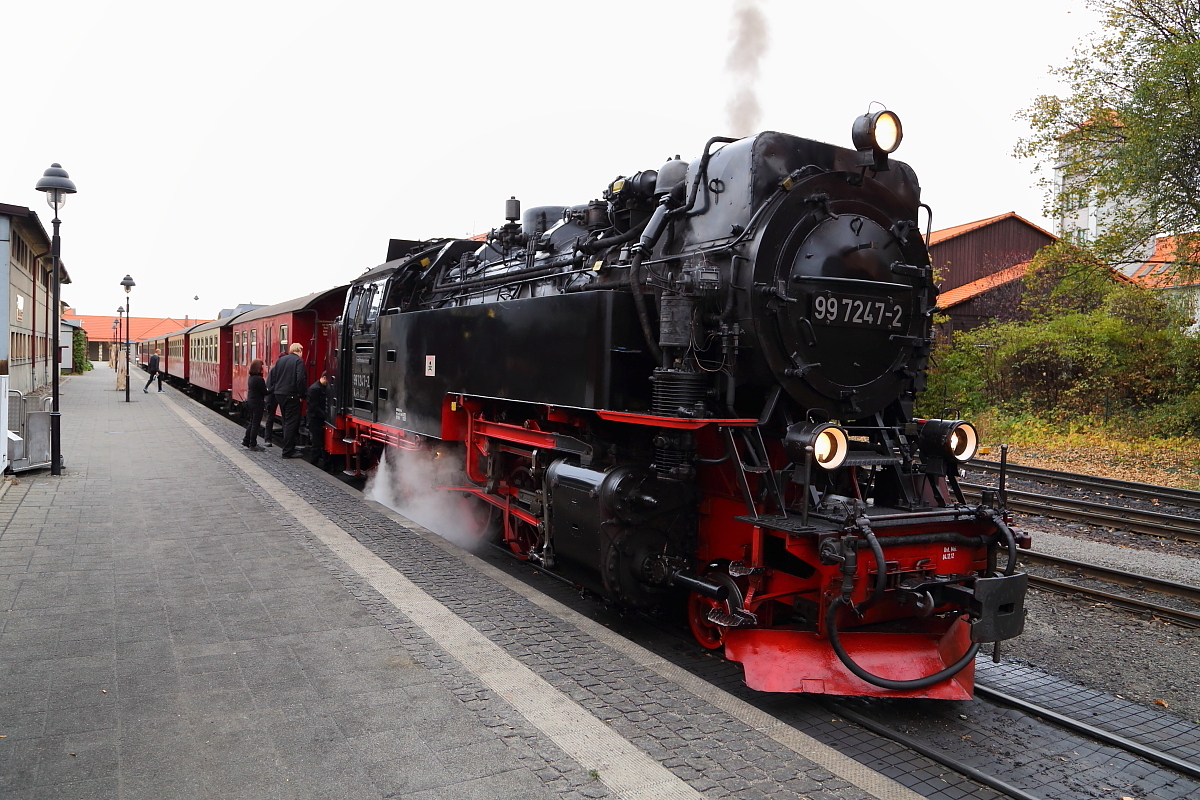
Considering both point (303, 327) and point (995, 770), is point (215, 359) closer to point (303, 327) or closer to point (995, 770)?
point (303, 327)

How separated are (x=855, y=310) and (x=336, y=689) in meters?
3.48

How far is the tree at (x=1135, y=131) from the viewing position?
13.1m

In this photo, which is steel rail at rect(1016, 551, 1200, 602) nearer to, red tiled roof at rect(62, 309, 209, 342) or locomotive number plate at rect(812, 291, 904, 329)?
locomotive number plate at rect(812, 291, 904, 329)

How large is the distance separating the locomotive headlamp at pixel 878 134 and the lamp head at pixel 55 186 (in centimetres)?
987

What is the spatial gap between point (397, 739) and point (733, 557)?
2108 millimetres

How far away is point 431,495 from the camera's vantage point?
834cm

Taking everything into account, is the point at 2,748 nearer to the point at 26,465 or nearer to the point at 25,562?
the point at 25,562

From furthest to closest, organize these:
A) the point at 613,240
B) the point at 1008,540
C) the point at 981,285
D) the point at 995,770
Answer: the point at 981,285
the point at 613,240
the point at 1008,540
the point at 995,770

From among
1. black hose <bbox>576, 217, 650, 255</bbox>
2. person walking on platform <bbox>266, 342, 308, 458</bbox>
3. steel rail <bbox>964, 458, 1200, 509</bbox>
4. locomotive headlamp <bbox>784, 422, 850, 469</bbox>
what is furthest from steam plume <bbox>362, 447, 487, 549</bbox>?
steel rail <bbox>964, 458, 1200, 509</bbox>

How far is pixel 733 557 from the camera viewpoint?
4605 millimetres

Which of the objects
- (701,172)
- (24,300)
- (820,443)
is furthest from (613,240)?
(24,300)

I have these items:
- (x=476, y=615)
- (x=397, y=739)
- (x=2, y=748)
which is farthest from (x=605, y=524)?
(x=2, y=748)

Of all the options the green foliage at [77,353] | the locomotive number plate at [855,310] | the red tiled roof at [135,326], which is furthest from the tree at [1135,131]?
the red tiled roof at [135,326]

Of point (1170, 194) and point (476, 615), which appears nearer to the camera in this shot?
point (476, 615)
